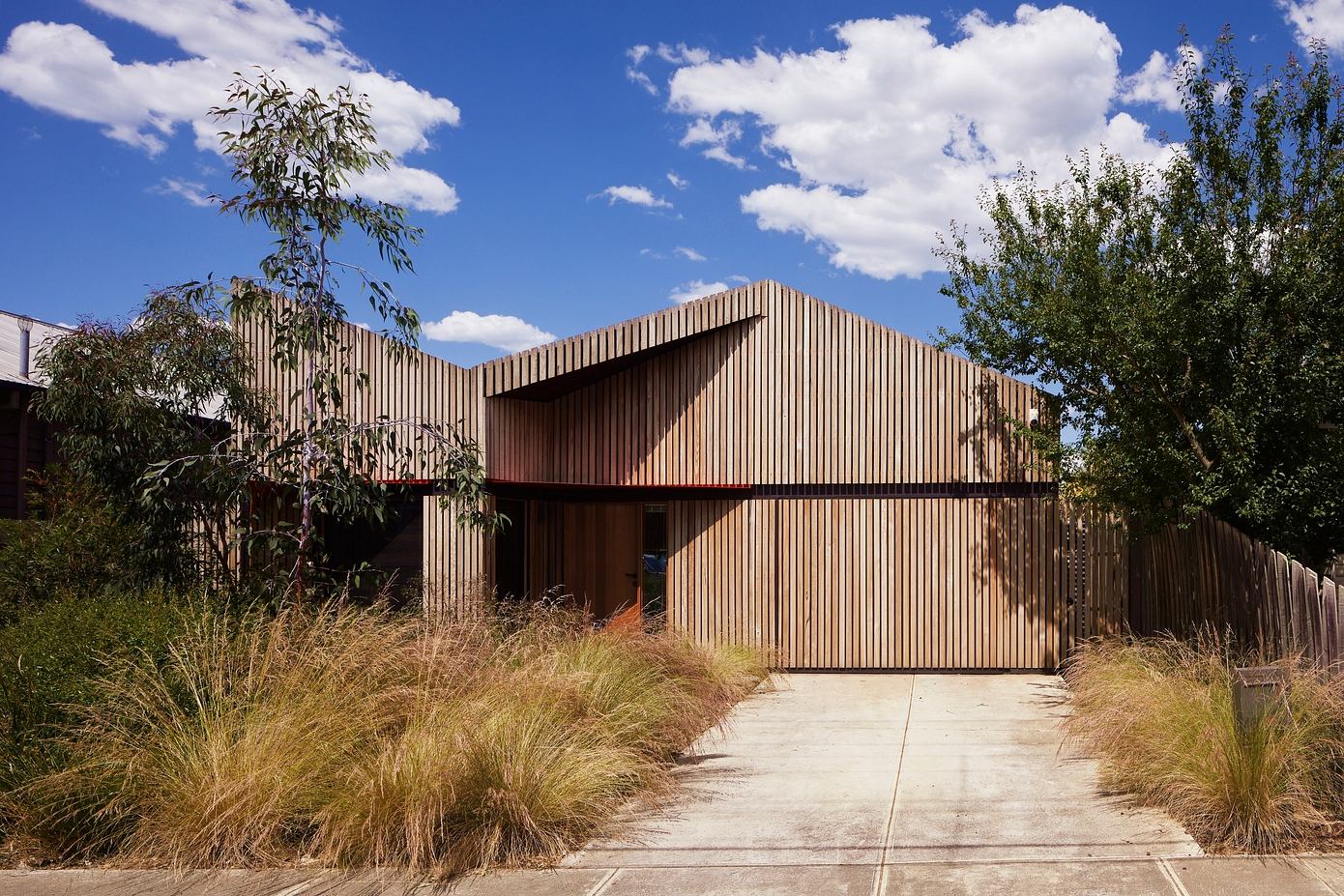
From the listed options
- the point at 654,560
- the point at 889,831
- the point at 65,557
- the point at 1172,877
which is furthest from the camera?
the point at 654,560

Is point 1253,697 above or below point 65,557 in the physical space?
below

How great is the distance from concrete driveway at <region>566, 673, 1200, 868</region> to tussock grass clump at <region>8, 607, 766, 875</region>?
1.55ft

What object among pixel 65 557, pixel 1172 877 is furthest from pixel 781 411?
pixel 1172 877

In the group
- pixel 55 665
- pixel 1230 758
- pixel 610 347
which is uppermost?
pixel 610 347

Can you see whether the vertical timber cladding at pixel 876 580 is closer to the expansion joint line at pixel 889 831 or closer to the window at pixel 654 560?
the window at pixel 654 560

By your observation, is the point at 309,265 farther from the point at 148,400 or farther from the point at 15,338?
the point at 15,338

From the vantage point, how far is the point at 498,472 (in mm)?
12641

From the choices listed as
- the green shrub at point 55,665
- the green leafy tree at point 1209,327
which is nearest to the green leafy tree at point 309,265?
the green shrub at point 55,665

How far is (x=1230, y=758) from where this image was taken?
19.8 ft

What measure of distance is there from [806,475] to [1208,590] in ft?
15.5

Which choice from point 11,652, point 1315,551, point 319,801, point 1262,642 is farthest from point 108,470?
point 1315,551

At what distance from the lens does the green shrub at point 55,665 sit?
20.2 ft

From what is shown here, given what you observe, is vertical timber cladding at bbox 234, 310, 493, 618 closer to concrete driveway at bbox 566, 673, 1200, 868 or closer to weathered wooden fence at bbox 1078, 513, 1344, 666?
concrete driveway at bbox 566, 673, 1200, 868

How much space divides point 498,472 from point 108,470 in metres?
4.06
